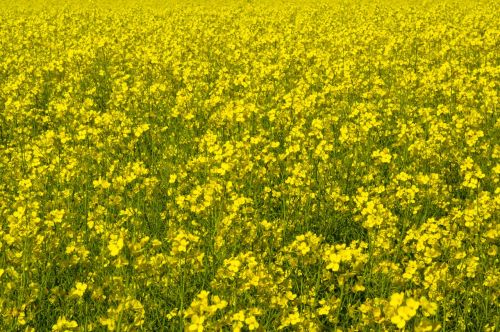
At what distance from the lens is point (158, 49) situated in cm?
1071

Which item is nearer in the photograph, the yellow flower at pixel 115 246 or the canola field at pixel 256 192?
the yellow flower at pixel 115 246

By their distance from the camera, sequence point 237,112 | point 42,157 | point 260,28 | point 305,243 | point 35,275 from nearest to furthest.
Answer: point 305,243, point 35,275, point 42,157, point 237,112, point 260,28

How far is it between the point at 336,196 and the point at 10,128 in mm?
4672

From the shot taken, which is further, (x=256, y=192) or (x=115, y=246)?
(x=256, y=192)

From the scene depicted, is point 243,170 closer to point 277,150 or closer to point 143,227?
point 143,227

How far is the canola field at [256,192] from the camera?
3.27 m

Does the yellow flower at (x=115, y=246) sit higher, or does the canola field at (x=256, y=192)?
the yellow flower at (x=115, y=246)

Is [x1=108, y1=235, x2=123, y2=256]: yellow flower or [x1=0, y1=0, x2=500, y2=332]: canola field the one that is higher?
[x1=108, y1=235, x2=123, y2=256]: yellow flower

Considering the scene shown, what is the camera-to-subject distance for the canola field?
3.27m

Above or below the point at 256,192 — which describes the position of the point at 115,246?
above

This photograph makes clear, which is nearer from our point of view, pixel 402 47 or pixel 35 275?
pixel 35 275

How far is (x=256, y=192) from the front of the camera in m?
5.14

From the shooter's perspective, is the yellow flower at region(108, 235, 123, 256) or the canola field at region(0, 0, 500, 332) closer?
the yellow flower at region(108, 235, 123, 256)

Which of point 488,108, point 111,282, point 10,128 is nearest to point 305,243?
point 111,282
